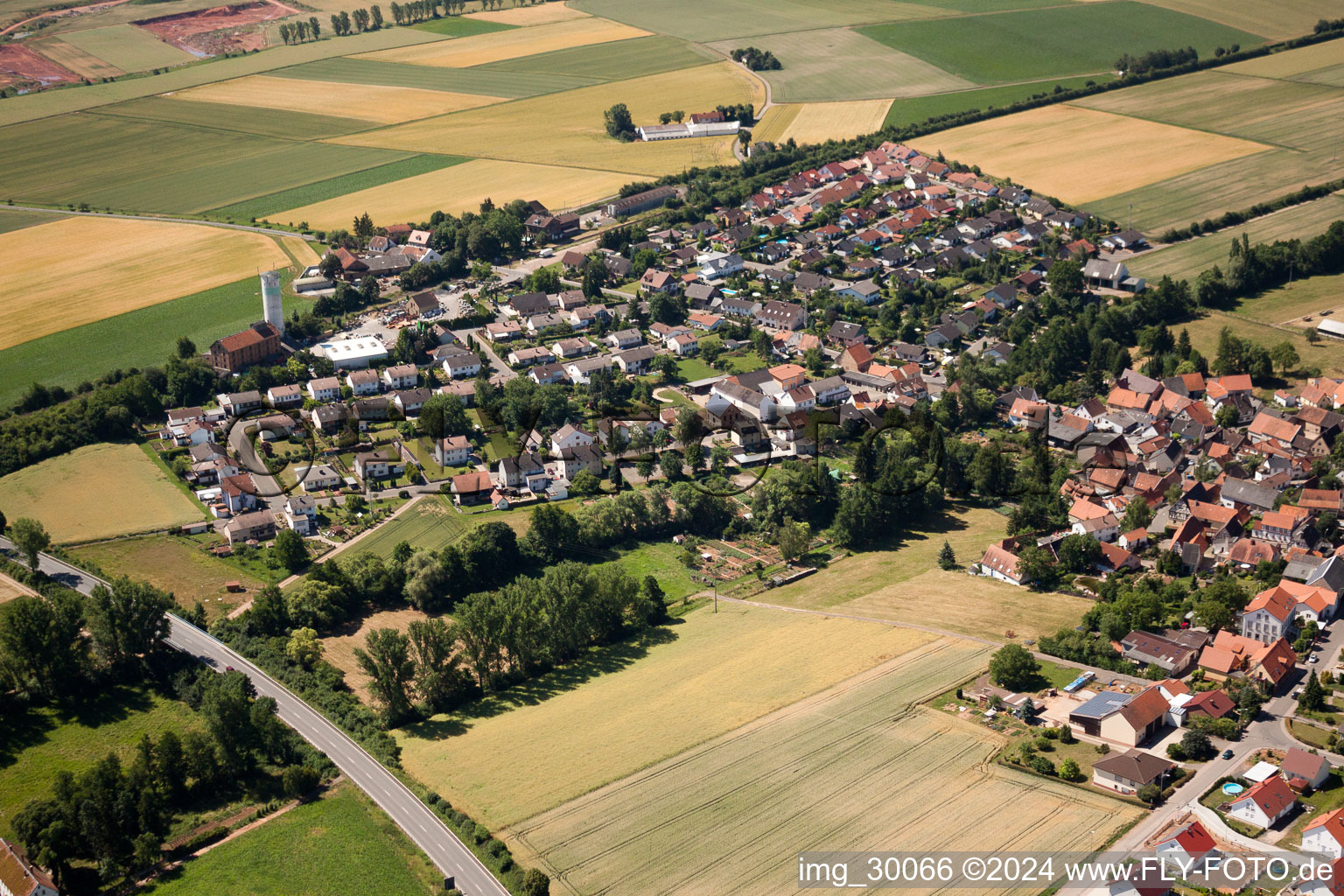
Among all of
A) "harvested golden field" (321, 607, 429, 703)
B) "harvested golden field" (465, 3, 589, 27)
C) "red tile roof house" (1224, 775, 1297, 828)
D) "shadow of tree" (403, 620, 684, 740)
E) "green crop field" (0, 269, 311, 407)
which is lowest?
"shadow of tree" (403, 620, 684, 740)

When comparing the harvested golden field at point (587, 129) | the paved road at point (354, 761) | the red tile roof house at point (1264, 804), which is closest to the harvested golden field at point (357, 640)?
Answer: the paved road at point (354, 761)

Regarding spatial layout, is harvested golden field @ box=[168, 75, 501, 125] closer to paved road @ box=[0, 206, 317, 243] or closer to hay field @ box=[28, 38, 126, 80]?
hay field @ box=[28, 38, 126, 80]

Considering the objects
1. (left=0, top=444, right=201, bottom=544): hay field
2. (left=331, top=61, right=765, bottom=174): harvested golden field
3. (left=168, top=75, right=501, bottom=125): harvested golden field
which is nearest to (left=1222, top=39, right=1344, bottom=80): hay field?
(left=331, top=61, right=765, bottom=174): harvested golden field

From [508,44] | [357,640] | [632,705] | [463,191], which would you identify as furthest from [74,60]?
[632,705]

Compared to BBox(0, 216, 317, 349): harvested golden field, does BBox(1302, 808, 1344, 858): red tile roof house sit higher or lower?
lower

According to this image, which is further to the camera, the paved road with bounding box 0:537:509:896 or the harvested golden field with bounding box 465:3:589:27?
the harvested golden field with bounding box 465:3:589:27

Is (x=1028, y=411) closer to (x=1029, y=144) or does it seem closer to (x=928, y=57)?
(x=1029, y=144)
